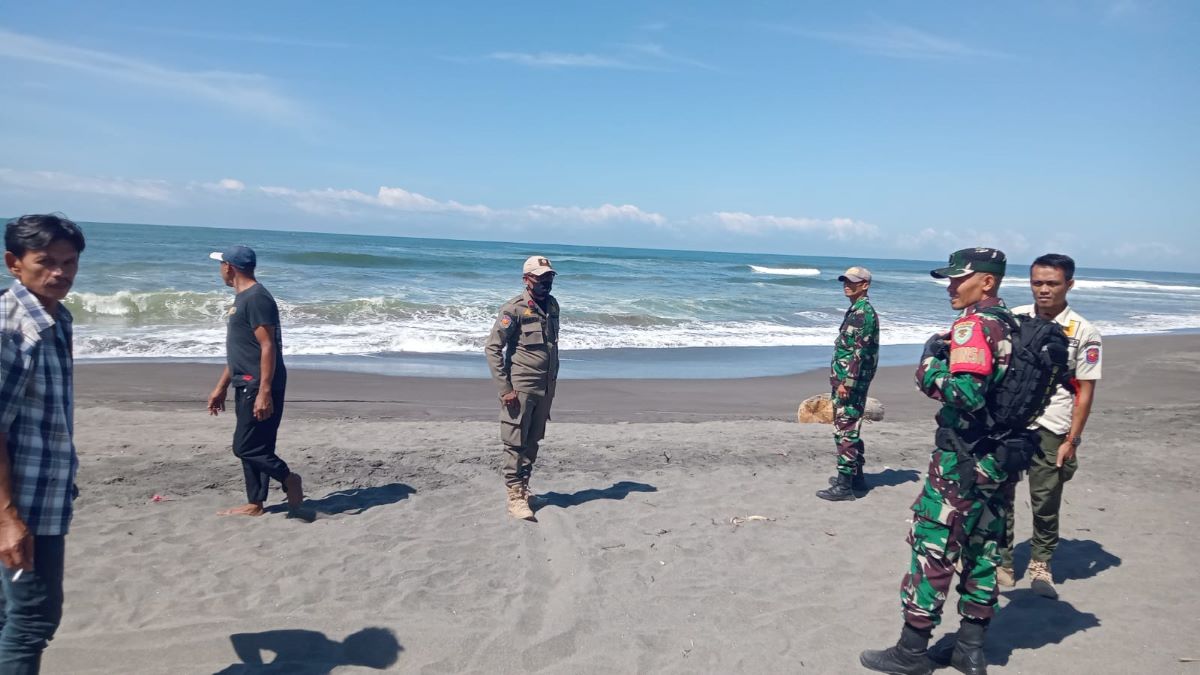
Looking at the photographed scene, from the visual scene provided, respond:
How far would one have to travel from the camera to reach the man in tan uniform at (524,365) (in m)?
5.21

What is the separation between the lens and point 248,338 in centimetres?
497

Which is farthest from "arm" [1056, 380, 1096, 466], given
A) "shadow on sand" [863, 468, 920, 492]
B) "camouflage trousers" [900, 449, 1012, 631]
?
"shadow on sand" [863, 468, 920, 492]

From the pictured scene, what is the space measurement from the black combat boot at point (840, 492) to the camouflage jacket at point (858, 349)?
2.44 feet

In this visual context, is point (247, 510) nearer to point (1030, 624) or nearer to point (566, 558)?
point (566, 558)

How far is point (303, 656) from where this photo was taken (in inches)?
136

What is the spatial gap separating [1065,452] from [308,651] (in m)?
4.16

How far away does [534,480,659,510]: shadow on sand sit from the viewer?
19.0 ft

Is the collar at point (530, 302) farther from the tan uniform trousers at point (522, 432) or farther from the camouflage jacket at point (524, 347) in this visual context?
the tan uniform trousers at point (522, 432)

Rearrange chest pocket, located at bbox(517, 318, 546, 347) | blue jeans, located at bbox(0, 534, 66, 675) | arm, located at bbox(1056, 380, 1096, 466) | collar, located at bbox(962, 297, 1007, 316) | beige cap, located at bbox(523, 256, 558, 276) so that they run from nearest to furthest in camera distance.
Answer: blue jeans, located at bbox(0, 534, 66, 675), collar, located at bbox(962, 297, 1007, 316), arm, located at bbox(1056, 380, 1096, 466), beige cap, located at bbox(523, 256, 558, 276), chest pocket, located at bbox(517, 318, 546, 347)

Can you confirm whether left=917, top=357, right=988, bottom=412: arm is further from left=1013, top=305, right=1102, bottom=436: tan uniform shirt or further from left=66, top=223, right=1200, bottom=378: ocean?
left=66, top=223, right=1200, bottom=378: ocean

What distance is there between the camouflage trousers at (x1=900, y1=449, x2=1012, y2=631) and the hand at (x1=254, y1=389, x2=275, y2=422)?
13.1 feet

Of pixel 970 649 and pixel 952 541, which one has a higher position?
pixel 952 541

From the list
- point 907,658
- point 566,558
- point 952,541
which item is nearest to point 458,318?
Result: point 566,558

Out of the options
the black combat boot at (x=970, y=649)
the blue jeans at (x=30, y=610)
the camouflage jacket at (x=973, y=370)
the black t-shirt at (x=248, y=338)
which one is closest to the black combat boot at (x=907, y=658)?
the black combat boot at (x=970, y=649)
